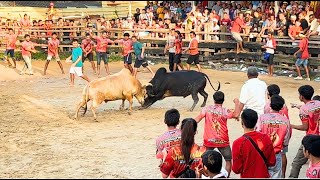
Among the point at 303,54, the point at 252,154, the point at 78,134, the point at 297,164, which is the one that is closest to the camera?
the point at 252,154

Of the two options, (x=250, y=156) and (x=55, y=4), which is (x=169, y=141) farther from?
(x=55, y=4)

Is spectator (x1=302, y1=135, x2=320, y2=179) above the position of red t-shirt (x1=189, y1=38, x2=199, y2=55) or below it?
below

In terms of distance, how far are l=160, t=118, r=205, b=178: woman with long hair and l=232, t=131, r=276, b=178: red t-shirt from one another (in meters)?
0.40

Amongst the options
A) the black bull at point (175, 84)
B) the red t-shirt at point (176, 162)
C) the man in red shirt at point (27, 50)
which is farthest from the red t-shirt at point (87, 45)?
the red t-shirt at point (176, 162)

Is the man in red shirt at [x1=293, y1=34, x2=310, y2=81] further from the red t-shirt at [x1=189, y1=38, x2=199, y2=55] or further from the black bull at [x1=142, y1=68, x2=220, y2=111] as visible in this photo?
the black bull at [x1=142, y1=68, x2=220, y2=111]

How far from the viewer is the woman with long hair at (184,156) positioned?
5625 mm

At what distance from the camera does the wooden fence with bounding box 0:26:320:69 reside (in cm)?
1839

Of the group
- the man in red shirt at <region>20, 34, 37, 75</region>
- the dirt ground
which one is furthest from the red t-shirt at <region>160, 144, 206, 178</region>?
the man in red shirt at <region>20, 34, 37, 75</region>

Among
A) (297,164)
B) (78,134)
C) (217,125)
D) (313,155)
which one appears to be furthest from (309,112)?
(78,134)

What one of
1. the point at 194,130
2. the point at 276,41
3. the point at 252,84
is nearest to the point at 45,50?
the point at 276,41

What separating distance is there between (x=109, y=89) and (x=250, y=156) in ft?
21.8

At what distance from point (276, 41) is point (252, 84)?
11742 mm

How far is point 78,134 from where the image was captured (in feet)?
34.8

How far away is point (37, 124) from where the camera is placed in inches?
458
